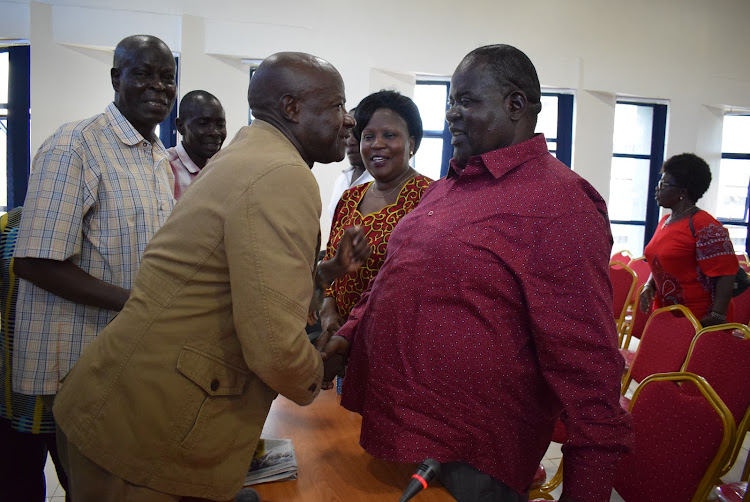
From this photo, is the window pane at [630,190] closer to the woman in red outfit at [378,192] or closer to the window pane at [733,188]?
the window pane at [733,188]

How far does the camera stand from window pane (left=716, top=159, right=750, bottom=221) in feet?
23.2

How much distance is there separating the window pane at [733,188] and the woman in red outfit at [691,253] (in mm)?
4648

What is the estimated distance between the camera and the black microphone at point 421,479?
2.71 ft

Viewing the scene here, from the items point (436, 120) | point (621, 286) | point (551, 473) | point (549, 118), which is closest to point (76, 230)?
point (551, 473)

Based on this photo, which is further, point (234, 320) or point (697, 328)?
point (697, 328)

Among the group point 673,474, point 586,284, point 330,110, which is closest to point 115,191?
point 330,110

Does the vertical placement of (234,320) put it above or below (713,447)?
above

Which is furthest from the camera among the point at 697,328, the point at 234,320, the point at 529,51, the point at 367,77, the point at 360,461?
the point at 529,51

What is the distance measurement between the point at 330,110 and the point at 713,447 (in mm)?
1293

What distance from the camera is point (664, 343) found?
241cm

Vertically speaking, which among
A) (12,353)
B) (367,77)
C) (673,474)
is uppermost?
(367,77)

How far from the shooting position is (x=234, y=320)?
948mm

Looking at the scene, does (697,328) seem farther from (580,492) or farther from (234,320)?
(234,320)

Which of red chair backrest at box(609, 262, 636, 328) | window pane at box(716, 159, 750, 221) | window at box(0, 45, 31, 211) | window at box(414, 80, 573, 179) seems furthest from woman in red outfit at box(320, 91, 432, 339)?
window pane at box(716, 159, 750, 221)
